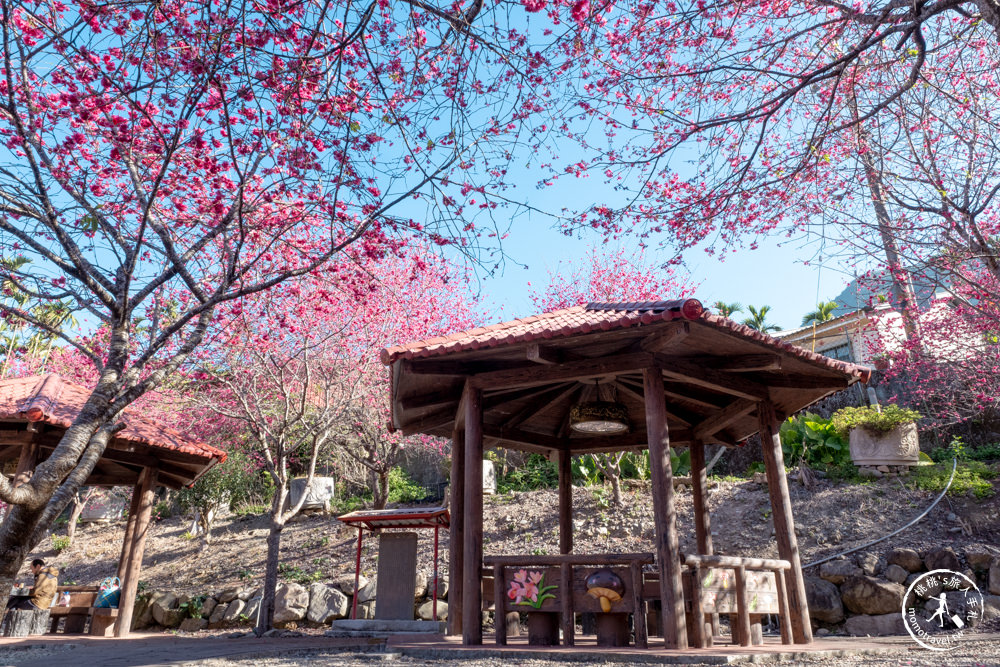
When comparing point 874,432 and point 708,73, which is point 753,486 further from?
point 708,73

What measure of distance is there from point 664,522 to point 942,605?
646 centimetres

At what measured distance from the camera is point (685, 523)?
13.4 meters

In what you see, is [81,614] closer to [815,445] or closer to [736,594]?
[736,594]

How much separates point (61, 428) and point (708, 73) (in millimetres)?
10448

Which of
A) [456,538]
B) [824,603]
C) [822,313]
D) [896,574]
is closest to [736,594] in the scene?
[456,538]

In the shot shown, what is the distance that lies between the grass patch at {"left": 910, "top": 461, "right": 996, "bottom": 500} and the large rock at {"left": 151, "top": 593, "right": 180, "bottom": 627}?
49.0ft

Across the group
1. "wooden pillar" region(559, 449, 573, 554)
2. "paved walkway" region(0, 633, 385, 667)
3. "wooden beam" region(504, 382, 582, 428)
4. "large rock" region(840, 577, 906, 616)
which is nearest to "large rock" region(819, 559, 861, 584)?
"large rock" region(840, 577, 906, 616)

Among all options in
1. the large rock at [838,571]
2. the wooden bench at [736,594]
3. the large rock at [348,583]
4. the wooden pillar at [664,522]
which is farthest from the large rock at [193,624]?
the large rock at [838,571]

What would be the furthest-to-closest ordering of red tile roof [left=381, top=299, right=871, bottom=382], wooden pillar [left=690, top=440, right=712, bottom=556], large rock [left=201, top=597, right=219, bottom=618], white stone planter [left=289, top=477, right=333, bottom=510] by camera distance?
white stone planter [left=289, top=477, right=333, bottom=510]
large rock [left=201, top=597, right=219, bottom=618]
wooden pillar [left=690, top=440, right=712, bottom=556]
red tile roof [left=381, top=299, right=871, bottom=382]

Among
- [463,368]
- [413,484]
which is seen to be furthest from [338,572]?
[463,368]

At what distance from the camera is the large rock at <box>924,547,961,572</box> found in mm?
10320

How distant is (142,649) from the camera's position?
8312 millimetres

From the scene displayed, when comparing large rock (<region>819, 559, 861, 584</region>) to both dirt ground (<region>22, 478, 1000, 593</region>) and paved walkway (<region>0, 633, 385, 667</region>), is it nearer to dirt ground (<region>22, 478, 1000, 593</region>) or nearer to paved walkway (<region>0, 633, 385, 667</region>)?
dirt ground (<region>22, 478, 1000, 593</region>)

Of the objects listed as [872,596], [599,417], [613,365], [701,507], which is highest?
[613,365]
